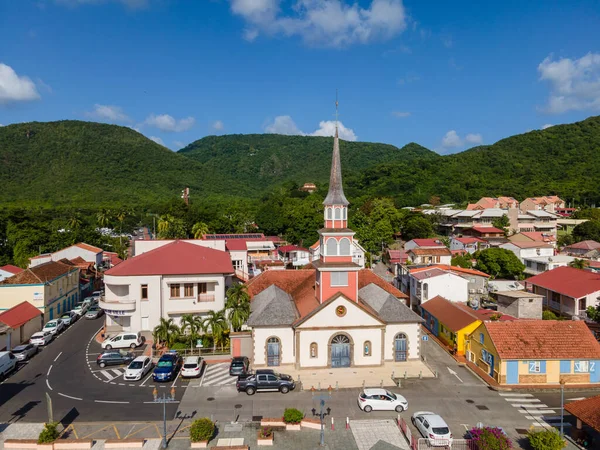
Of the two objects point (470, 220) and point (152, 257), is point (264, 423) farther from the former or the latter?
point (470, 220)

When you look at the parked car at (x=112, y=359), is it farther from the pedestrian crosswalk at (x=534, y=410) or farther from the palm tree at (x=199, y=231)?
the palm tree at (x=199, y=231)

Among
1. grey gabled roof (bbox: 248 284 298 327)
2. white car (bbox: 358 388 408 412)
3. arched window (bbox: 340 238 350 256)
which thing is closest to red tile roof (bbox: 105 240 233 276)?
grey gabled roof (bbox: 248 284 298 327)

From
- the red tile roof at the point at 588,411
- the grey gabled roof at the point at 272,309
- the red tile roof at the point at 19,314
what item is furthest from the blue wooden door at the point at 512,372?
the red tile roof at the point at 19,314

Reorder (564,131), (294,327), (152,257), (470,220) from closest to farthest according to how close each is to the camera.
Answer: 1. (294,327)
2. (152,257)
3. (470,220)
4. (564,131)

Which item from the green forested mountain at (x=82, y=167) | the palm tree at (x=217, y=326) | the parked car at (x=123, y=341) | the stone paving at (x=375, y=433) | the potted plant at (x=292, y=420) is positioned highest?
the green forested mountain at (x=82, y=167)

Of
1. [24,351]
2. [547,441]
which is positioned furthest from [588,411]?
[24,351]

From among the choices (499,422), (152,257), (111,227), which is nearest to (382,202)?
(111,227)

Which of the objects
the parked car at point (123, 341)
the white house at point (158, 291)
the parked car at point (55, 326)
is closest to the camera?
the parked car at point (123, 341)
